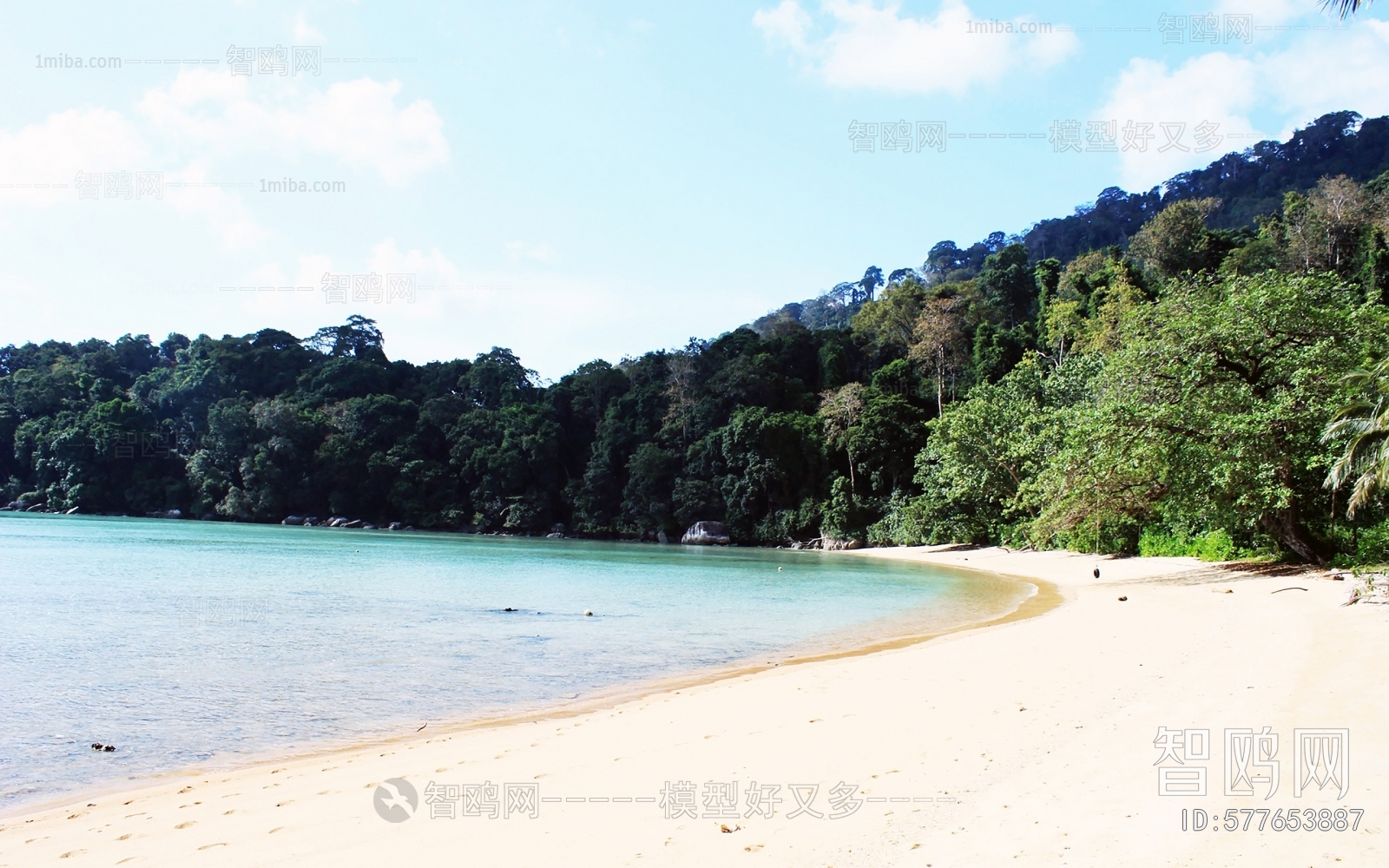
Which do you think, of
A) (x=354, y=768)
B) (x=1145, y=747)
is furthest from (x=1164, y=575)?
(x=354, y=768)

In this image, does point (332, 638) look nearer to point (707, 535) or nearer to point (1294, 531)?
point (1294, 531)

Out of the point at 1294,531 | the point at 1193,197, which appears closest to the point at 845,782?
the point at 1294,531

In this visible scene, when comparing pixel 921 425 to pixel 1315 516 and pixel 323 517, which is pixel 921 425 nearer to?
pixel 1315 516

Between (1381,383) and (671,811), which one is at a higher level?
(1381,383)

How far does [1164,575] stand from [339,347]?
284ft

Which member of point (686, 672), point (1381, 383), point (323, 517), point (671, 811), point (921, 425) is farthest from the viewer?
point (323, 517)

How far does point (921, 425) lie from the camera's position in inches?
2147

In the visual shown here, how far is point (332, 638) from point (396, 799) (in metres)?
9.08

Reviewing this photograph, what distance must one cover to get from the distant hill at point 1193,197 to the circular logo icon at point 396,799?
93001 mm

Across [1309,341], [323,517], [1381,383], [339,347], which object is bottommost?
[323,517]

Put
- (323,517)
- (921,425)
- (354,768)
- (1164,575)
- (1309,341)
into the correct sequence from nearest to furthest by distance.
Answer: (354,768) < (1309,341) < (1164,575) < (921,425) < (323,517)

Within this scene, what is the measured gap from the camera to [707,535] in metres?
60.2

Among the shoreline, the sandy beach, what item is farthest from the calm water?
the sandy beach

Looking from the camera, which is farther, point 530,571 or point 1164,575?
point 530,571
